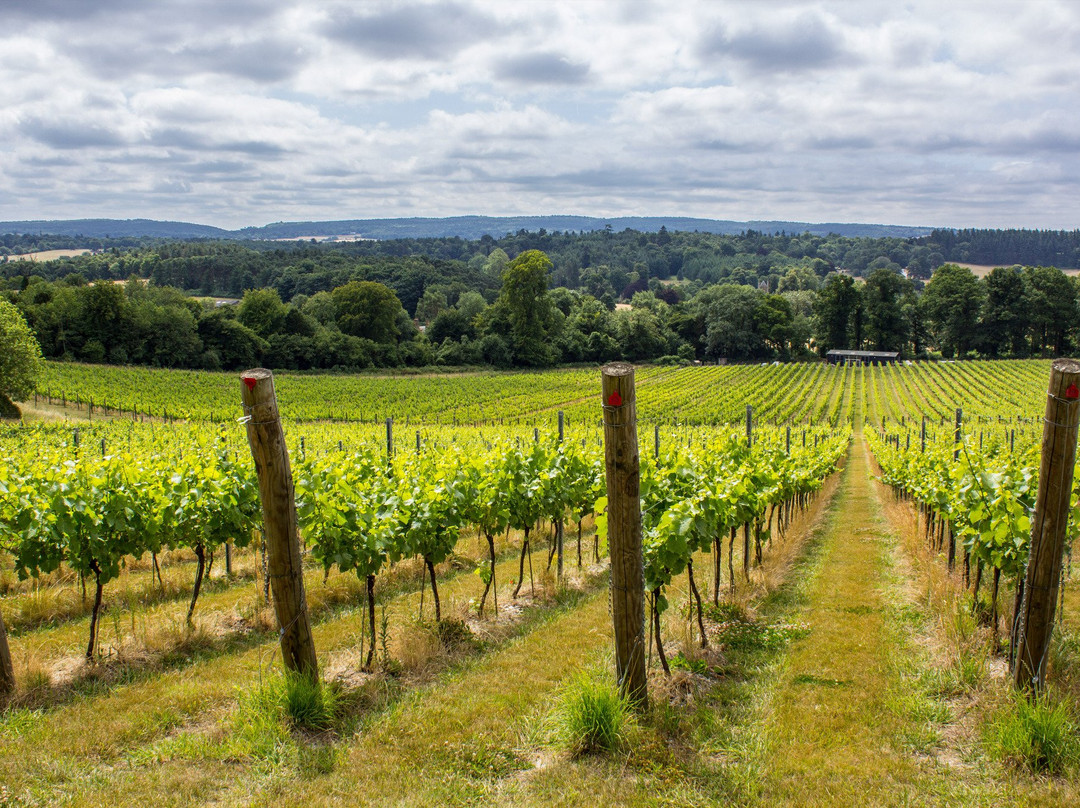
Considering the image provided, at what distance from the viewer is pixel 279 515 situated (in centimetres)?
527

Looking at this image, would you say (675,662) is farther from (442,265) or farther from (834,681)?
(442,265)

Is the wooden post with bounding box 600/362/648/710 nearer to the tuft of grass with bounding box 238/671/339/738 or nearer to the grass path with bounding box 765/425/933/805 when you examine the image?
the grass path with bounding box 765/425/933/805

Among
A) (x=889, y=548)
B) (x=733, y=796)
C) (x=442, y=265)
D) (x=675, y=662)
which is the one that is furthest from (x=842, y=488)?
(x=442, y=265)

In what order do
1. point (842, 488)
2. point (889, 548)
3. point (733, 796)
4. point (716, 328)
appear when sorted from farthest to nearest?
point (716, 328) → point (842, 488) → point (889, 548) → point (733, 796)

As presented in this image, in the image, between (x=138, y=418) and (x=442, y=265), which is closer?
(x=138, y=418)

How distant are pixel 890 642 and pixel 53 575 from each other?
9921mm

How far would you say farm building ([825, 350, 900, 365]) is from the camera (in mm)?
82875

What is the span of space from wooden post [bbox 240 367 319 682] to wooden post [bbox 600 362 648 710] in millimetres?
2296

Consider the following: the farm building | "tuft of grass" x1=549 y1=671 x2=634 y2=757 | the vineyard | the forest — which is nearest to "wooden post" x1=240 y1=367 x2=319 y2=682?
the vineyard

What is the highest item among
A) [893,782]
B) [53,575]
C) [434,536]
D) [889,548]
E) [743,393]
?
[434,536]

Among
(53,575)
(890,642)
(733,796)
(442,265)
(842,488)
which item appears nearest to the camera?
(733,796)

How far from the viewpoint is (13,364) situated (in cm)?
3659

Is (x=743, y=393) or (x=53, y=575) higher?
(x=53, y=575)

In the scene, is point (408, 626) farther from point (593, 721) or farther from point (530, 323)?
point (530, 323)
